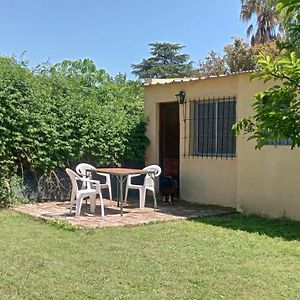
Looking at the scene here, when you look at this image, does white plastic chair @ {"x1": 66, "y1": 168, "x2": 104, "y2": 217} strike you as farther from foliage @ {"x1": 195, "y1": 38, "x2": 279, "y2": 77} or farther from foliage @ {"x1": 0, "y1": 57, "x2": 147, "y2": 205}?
foliage @ {"x1": 195, "y1": 38, "x2": 279, "y2": 77}

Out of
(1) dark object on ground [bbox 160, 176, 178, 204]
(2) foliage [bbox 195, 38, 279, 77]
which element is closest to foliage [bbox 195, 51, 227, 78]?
(2) foliage [bbox 195, 38, 279, 77]

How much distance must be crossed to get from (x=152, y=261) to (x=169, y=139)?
24.8 feet

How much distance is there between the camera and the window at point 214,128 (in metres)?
11.3

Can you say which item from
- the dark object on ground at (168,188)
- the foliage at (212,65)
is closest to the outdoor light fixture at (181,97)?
the dark object on ground at (168,188)

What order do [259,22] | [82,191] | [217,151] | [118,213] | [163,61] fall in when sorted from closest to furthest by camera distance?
1. [82,191]
2. [118,213]
3. [217,151]
4. [259,22]
5. [163,61]

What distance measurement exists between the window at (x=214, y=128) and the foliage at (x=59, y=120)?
2.05 m

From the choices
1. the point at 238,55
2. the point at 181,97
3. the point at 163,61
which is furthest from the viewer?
the point at 163,61

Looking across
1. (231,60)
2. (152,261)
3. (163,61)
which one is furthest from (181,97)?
(163,61)

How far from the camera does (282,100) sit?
7.84 ft

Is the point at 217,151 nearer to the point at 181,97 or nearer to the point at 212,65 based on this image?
the point at 181,97

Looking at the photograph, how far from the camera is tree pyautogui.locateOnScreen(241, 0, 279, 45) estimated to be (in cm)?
3091

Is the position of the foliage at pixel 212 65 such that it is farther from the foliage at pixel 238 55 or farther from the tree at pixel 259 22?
the tree at pixel 259 22

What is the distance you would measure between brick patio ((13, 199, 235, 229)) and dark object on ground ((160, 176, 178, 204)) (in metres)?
0.22

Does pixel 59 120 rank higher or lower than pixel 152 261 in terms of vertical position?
higher
